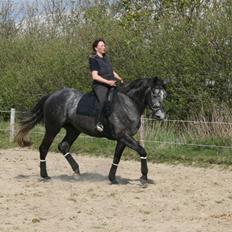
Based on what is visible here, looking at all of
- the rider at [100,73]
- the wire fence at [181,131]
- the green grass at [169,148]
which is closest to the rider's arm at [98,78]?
the rider at [100,73]

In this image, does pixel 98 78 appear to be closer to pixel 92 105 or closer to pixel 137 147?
pixel 92 105

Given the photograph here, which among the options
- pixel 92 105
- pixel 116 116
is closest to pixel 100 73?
pixel 92 105

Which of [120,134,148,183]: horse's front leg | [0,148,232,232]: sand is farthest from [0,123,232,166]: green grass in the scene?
[120,134,148,183]: horse's front leg

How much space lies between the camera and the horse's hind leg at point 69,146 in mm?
9409

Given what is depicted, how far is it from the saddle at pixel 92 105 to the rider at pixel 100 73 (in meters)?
0.08

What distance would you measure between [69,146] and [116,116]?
4.13 ft

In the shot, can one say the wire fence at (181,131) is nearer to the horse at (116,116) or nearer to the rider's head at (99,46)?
the horse at (116,116)

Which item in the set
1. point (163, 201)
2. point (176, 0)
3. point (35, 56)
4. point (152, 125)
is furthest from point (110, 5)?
point (163, 201)

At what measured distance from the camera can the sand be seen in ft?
20.1

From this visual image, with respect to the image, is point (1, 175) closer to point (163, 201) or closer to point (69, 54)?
point (163, 201)

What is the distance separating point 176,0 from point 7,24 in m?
11.4

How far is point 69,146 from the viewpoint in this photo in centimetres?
951

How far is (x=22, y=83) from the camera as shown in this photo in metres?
17.6

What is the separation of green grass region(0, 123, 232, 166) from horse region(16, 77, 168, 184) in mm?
3026
